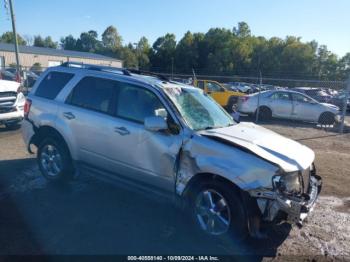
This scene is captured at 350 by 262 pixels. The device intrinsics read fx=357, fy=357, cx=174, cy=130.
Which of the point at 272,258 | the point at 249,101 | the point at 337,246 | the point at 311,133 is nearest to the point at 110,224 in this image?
the point at 272,258

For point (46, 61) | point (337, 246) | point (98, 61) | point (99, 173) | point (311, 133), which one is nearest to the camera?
point (337, 246)

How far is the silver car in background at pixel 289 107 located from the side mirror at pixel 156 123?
37.5ft

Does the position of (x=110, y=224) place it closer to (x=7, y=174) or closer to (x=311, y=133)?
(x=7, y=174)

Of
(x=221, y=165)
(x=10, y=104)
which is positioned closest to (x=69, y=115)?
(x=221, y=165)

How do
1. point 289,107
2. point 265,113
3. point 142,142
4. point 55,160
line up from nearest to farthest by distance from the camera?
point 142,142 < point 55,160 < point 289,107 < point 265,113

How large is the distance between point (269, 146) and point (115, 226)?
2.16 meters

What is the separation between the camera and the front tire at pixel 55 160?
5598 millimetres

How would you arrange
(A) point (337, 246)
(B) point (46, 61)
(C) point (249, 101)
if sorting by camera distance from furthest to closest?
1. (B) point (46, 61)
2. (C) point (249, 101)
3. (A) point (337, 246)

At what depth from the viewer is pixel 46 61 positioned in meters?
55.0

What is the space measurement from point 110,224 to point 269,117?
12307 millimetres

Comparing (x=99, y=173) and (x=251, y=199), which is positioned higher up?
(x=251, y=199)

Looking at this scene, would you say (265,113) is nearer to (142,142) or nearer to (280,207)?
(142,142)

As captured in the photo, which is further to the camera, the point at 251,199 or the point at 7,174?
the point at 7,174

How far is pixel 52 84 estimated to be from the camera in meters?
5.96
